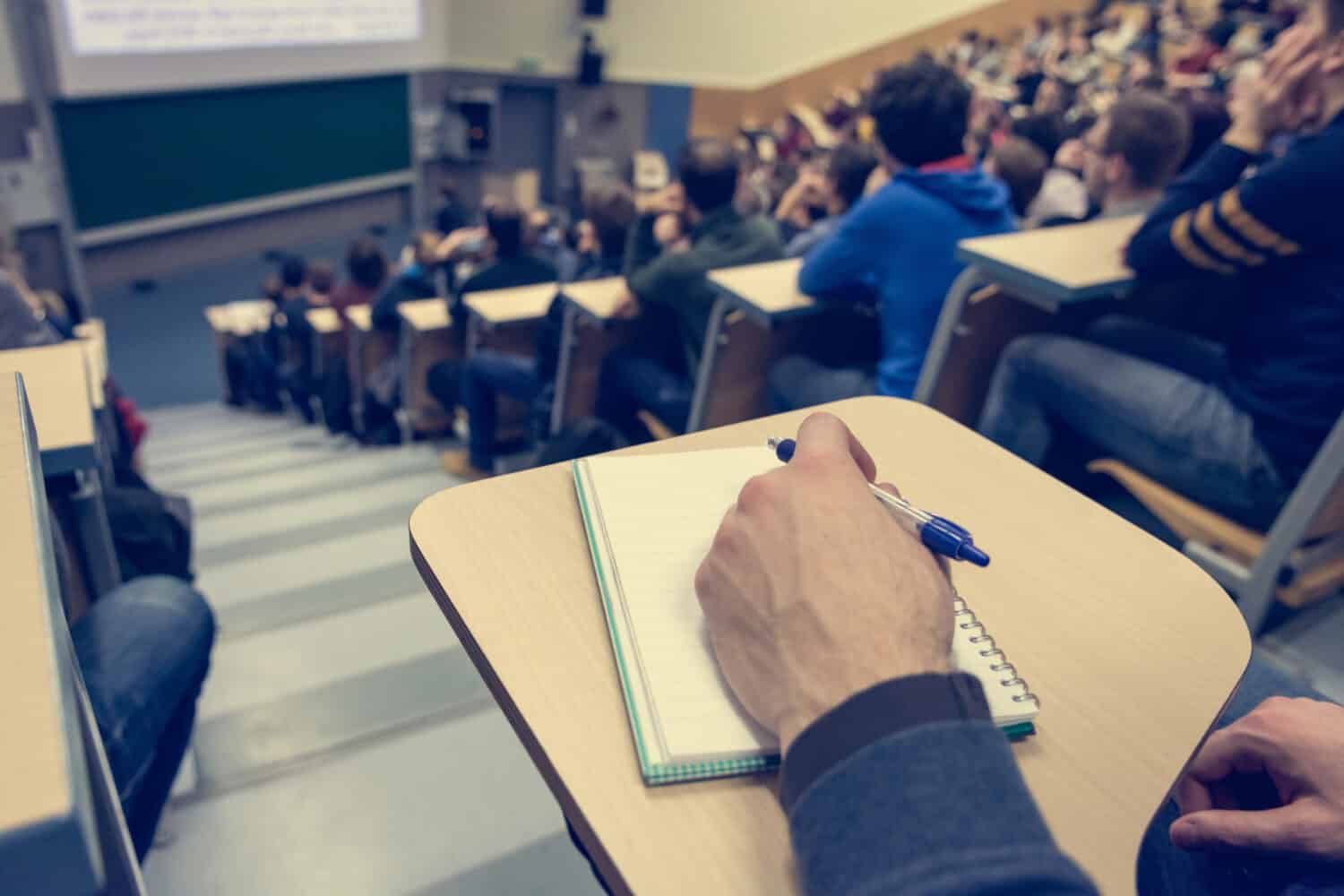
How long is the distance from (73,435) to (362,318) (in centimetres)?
369

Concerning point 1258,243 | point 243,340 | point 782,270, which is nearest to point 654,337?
point 782,270

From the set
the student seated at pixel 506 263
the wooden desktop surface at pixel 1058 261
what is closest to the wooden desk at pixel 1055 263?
the wooden desktop surface at pixel 1058 261

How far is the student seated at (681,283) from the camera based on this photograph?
2.61 metres

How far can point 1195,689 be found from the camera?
0.67m

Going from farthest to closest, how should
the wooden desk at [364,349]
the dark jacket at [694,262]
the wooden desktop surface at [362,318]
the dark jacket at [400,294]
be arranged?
the wooden desk at [364,349] < the wooden desktop surface at [362,318] < the dark jacket at [400,294] < the dark jacket at [694,262]

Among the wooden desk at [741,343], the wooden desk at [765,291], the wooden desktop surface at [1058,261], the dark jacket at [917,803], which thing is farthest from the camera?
the wooden desk at [741,343]

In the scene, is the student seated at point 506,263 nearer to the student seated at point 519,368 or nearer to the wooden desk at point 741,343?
the student seated at point 519,368

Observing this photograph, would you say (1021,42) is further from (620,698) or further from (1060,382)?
(620,698)

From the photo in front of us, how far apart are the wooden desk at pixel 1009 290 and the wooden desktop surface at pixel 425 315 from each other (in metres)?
2.40

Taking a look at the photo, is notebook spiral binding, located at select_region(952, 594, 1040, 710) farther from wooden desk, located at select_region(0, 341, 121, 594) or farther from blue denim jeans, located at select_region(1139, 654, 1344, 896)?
wooden desk, located at select_region(0, 341, 121, 594)

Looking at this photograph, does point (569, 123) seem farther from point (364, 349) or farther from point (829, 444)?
point (829, 444)

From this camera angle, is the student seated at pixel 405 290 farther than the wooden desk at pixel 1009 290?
Yes

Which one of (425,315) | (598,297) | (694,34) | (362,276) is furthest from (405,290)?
(694,34)

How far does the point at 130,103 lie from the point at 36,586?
27.7ft
